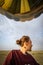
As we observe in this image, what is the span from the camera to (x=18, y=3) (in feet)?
6.19

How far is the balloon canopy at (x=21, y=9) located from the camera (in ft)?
6.13

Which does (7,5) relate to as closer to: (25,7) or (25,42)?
(25,7)

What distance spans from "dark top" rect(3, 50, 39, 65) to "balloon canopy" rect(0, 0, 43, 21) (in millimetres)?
335

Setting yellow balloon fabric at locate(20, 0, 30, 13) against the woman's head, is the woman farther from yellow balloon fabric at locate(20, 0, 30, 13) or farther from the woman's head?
yellow balloon fabric at locate(20, 0, 30, 13)

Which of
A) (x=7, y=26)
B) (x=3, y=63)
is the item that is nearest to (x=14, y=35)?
(x=7, y=26)

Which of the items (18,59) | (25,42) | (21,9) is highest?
(21,9)

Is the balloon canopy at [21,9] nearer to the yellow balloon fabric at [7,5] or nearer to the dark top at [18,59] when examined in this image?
the yellow balloon fabric at [7,5]

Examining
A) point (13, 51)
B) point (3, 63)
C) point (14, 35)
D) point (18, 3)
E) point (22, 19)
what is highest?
point (18, 3)

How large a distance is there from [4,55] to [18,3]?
528 mm

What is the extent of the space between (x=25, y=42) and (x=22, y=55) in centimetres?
13

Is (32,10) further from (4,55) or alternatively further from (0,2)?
(4,55)

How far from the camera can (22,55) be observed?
1.81 m

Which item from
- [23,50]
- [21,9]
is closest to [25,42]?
[23,50]

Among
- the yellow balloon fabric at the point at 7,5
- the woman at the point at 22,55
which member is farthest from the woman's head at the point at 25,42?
the yellow balloon fabric at the point at 7,5
